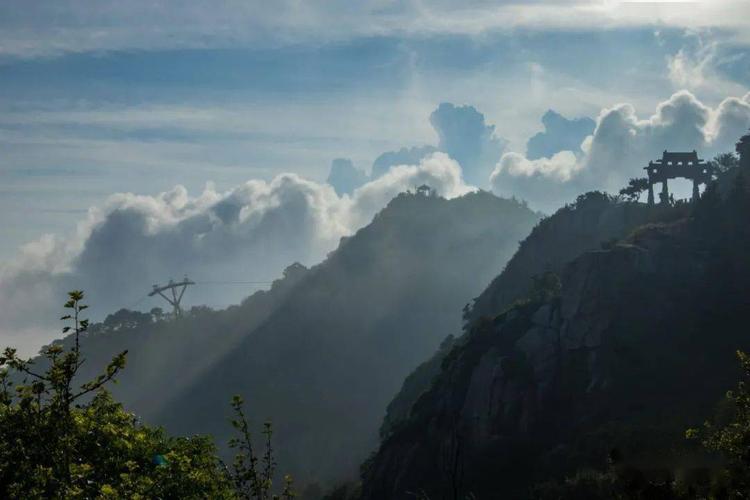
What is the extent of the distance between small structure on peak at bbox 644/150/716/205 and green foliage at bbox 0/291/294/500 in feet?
Answer: 273

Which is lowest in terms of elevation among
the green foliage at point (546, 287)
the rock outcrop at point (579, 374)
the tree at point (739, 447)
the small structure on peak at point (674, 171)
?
the tree at point (739, 447)

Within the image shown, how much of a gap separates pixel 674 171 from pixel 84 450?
9188 centimetres

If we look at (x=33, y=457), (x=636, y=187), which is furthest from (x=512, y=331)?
(x=33, y=457)

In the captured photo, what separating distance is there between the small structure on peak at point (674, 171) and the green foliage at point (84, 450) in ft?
273

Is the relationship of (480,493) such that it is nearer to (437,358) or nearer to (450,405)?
(450,405)

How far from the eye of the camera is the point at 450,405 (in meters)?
78.0

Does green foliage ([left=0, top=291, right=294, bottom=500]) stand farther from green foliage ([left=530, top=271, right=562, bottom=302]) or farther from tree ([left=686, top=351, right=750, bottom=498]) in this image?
green foliage ([left=530, top=271, right=562, bottom=302])

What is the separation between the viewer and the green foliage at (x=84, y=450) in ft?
69.2

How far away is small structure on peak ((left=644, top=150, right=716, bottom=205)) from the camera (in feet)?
336

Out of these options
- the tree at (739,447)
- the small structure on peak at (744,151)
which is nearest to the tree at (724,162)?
the small structure on peak at (744,151)

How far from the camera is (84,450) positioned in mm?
28344

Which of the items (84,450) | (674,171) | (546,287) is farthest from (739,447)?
(674,171)

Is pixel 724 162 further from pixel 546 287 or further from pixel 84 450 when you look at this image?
pixel 84 450

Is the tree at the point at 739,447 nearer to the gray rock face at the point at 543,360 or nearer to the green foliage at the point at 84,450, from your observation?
the green foliage at the point at 84,450
